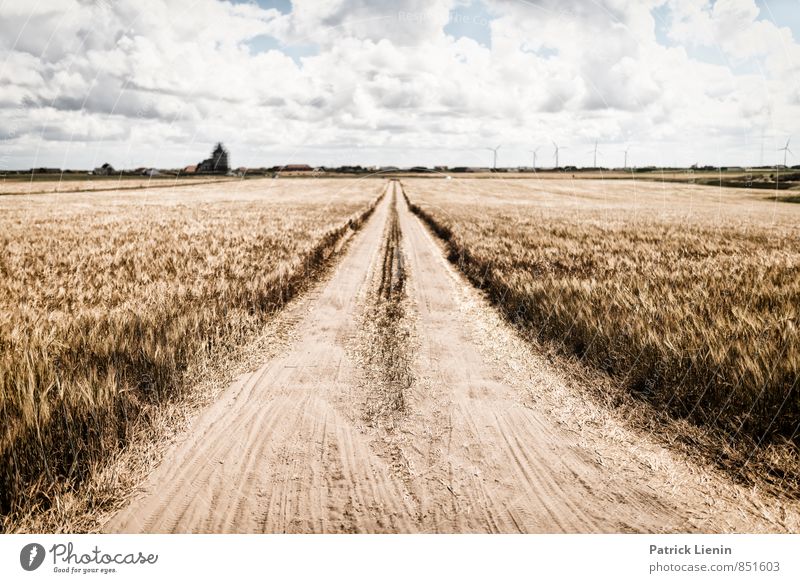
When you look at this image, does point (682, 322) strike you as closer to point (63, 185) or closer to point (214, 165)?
point (63, 185)

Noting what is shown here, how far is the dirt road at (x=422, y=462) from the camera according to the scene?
2.91m

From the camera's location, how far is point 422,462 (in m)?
3.50

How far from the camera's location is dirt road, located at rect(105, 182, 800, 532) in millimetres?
2910

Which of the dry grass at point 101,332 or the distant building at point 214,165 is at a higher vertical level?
the distant building at point 214,165

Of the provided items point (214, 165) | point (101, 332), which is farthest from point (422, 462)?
point (214, 165)

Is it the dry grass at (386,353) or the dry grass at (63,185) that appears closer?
the dry grass at (386,353)

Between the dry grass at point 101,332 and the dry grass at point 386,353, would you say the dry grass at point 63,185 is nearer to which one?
the dry grass at point 101,332

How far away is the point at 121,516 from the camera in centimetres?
285

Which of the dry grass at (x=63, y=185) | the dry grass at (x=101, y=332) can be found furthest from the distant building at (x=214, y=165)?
the dry grass at (x=101, y=332)

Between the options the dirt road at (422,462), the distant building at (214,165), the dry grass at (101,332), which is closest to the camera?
the dirt road at (422,462)

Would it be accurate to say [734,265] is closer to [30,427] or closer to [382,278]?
[382,278]

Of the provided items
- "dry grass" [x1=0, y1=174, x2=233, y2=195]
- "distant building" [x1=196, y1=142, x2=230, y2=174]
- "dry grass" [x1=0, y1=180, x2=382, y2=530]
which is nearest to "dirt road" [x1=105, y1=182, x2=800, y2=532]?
"dry grass" [x1=0, y1=180, x2=382, y2=530]

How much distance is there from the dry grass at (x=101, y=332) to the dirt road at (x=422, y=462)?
2.03ft

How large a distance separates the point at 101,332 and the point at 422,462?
4.20m
